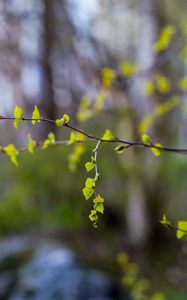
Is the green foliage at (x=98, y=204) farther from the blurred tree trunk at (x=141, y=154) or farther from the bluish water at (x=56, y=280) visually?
the blurred tree trunk at (x=141, y=154)

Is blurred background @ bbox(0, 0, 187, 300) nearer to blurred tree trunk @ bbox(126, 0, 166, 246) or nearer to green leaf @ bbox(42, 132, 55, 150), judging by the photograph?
blurred tree trunk @ bbox(126, 0, 166, 246)

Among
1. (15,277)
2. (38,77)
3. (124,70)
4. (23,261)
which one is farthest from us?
(38,77)

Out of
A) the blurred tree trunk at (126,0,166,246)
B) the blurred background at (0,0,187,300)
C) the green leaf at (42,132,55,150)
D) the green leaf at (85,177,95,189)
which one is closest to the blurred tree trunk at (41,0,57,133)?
the blurred background at (0,0,187,300)

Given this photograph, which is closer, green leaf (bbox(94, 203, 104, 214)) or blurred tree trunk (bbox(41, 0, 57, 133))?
green leaf (bbox(94, 203, 104, 214))

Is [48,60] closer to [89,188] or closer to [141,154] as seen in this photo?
[141,154]

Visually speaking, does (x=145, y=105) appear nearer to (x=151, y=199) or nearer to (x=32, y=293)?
(x=151, y=199)

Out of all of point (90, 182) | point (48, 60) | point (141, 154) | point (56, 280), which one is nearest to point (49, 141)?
point (90, 182)

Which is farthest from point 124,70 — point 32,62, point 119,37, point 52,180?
point 119,37

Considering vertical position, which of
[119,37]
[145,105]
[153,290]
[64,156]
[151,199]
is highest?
[119,37]

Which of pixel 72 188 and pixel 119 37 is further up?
pixel 119 37

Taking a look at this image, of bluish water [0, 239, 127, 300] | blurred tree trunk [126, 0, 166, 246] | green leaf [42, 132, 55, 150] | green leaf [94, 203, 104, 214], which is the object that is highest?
blurred tree trunk [126, 0, 166, 246]
